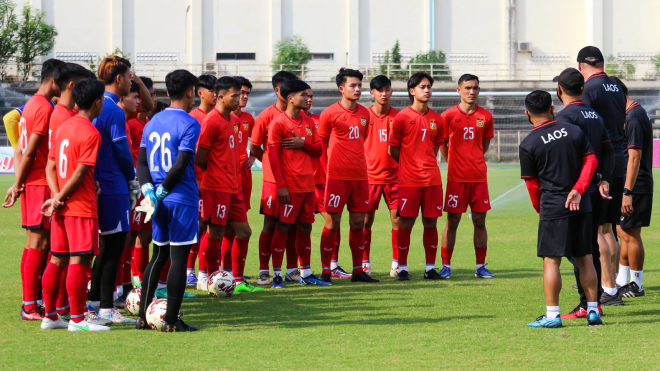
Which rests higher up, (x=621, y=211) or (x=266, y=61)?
(x=266, y=61)

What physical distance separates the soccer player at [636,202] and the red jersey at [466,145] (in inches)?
77.2

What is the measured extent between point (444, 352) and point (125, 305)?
10.7ft

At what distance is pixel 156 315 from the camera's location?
5648 millimetres

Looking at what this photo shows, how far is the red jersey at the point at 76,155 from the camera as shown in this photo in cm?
542

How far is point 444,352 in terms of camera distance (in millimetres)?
4949

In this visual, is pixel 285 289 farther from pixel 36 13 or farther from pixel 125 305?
pixel 36 13

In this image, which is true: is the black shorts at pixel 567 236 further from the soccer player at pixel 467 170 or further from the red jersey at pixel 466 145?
the red jersey at pixel 466 145

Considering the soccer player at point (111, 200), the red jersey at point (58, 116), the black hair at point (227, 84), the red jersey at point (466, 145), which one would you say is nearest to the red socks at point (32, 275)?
the soccer player at point (111, 200)

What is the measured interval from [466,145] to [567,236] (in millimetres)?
3412

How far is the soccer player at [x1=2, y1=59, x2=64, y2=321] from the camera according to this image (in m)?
A: 5.95

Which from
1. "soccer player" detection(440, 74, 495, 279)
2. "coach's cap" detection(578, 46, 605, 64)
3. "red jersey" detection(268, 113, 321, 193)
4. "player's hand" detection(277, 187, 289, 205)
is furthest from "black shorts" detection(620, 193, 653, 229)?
"player's hand" detection(277, 187, 289, 205)

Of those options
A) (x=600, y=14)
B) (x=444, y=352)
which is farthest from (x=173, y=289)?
(x=600, y=14)

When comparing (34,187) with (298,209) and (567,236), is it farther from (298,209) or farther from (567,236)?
(567,236)

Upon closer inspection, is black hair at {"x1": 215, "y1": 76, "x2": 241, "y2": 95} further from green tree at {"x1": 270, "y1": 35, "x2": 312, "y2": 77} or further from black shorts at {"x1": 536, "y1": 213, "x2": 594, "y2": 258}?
green tree at {"x1": 270, "y1": 35, "x2": 312, "y2": 77}
